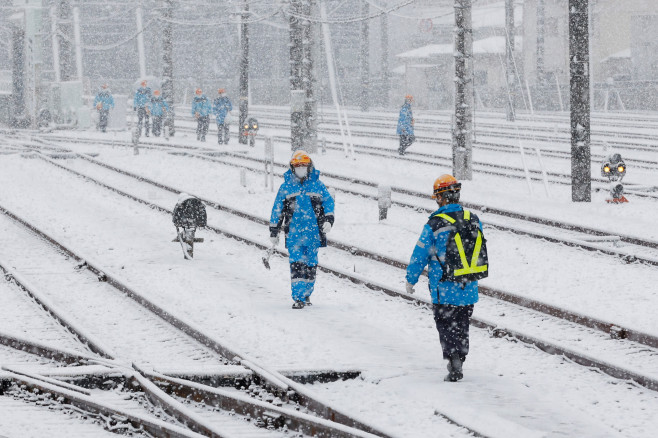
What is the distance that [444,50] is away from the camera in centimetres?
6144

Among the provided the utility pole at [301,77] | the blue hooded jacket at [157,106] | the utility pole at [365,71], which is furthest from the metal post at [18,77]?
the utility pole at [301,77]

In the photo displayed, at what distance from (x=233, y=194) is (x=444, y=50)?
40755 millimetres

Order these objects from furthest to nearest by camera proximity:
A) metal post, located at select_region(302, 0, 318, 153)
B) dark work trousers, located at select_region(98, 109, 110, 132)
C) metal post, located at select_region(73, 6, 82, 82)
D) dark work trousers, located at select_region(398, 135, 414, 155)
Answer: metal post, located at select_region(73, 6, 82, 82) → dark work trousers, located at select_region(98, 109, 110, 132) → dark work trousers, located at select_region(398, 135, 414, 155) → metal post, located at select_region(302, 0, 318, 153)

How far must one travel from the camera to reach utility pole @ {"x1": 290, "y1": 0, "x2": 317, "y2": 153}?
2712 cm

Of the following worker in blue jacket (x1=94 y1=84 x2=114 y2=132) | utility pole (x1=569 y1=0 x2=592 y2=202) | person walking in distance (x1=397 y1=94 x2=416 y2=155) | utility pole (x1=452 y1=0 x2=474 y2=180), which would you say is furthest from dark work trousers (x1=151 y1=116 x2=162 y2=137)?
utility pole (x1=569 y1=0 x2=592 y2=202)

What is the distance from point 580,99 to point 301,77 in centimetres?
961

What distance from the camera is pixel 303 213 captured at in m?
11.4

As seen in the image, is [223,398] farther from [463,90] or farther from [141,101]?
[141,101]

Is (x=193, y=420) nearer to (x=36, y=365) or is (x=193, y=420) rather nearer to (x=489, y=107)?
(x=36, y=365)

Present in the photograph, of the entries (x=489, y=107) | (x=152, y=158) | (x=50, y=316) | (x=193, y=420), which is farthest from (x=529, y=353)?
(x=489, y=107)

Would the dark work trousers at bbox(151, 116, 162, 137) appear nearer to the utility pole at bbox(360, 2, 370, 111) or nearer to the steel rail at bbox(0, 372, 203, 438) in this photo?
the utility pole at bbox(360, 2, 370, 111)

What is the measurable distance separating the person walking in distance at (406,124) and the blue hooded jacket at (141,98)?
10.4 meters

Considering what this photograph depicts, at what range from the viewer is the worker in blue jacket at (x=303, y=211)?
11367 mm

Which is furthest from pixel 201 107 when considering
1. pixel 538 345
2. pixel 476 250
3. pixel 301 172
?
pixel 476 250
